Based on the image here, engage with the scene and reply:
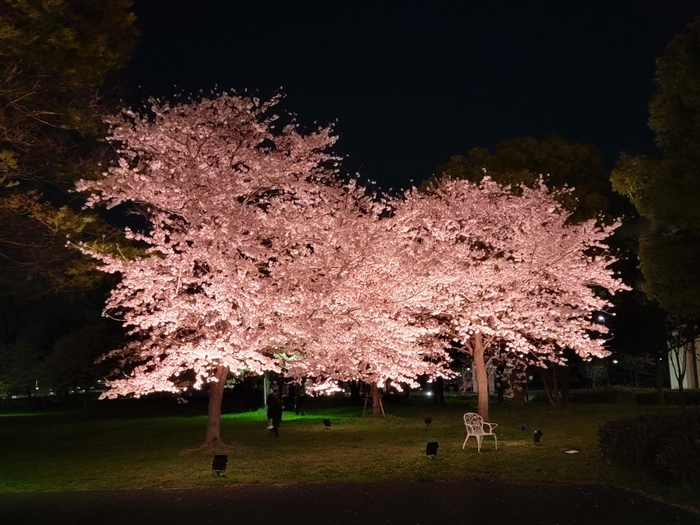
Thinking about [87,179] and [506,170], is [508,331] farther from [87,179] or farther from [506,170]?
[87,179]

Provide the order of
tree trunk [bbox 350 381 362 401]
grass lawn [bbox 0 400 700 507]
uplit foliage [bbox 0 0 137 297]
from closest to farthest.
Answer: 1. grass lawn [bbox 0 400 700 507]
2. uplit foliage [bbox 0 0 137 297]
3. tree trunk [bbox 350 381 362 401]

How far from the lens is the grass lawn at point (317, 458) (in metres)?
11.6

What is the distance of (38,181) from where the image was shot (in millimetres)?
16031

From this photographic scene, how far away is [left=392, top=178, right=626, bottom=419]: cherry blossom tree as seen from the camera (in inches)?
703

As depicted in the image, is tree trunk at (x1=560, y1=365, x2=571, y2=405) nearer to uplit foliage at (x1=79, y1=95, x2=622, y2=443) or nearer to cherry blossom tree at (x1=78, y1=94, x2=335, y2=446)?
uplit foliage at (x1=79, y1=95, x2=622, y2=443)

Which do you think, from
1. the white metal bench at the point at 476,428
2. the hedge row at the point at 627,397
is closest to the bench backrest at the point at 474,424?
the white metal bench at the point at 476,428

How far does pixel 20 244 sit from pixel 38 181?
1530 mm

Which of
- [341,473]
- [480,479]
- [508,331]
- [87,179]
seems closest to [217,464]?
[341,473]

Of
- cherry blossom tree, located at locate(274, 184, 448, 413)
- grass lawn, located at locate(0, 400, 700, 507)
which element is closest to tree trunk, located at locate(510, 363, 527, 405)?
grass lawn, located at locate(0, 400, 700, 507)

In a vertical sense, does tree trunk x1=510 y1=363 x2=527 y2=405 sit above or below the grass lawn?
above

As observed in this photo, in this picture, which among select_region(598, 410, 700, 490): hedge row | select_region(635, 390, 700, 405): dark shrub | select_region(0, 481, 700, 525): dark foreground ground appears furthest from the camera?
select_region(635, 390, 700, 405): dark shrub

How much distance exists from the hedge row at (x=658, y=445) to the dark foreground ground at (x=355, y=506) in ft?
1.55

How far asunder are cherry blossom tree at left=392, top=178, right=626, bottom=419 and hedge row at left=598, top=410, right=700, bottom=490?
7049 mm

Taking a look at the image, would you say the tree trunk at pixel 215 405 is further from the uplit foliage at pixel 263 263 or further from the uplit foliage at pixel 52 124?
the uplit foliage at pixel 52 124
